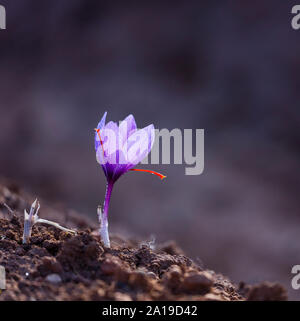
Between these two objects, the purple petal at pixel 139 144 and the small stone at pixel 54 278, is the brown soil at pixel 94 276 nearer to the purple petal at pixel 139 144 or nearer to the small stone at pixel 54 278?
the small stone at pixel 54 278

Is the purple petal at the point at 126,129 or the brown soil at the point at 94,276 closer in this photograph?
the brown soil at the point at 94,276

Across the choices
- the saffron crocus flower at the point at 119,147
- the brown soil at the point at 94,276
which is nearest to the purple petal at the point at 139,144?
the saffron crocus flower at the point at 119,147

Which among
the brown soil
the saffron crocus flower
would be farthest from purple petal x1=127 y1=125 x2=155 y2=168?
the brown soil

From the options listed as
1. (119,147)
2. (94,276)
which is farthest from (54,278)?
(119,147)

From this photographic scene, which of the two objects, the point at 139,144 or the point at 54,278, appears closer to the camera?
the point at 54,278

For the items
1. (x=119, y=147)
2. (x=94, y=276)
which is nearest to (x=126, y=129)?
(x=119, y=147)

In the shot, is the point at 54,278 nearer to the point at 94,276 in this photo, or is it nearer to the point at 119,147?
the point at 94,276

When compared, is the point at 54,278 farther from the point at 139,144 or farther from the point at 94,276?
the point at 139,144

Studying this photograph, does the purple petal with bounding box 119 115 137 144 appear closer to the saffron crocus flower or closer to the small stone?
the saffron crocus flower

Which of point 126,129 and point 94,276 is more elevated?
point 126,129

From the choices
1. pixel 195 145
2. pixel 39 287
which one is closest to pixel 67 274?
pixel 39 287

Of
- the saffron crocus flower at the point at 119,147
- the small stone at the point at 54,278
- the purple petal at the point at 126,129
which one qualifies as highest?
the purple petal at the point at 126,129

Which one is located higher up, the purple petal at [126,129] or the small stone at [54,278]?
the purple petal at [126,129]
